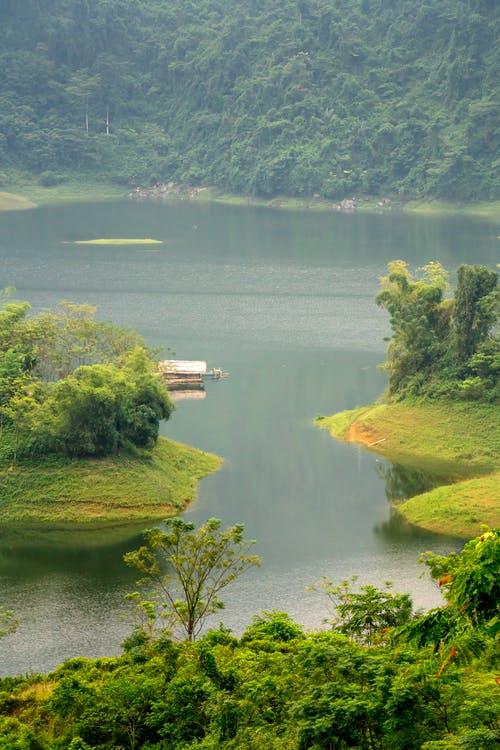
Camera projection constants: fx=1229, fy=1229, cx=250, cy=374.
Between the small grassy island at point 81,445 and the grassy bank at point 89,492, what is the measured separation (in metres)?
0.04

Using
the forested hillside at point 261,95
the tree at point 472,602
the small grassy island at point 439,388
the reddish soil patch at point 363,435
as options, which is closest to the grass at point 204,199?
the forested hillside at point 261,95

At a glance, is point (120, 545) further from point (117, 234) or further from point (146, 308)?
point (117, 234)

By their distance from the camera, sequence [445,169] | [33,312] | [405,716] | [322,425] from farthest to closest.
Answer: [445,169]
[33,312]
[322,425]
[405,716]

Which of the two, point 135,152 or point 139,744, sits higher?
point 135,152

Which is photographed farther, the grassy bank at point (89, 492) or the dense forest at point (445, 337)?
the dense forest at point (445, 337)

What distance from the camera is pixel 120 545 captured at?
43.5 metres

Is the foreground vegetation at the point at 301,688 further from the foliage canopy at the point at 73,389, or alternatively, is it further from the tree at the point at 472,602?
the foliage canopy at the point at 73,389

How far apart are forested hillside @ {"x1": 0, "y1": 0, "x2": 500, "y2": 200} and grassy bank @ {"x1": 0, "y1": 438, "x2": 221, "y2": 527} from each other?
10967 cm

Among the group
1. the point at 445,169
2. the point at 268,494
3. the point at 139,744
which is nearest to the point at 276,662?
the point at 139,744

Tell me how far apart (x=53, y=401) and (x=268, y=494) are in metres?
9.27

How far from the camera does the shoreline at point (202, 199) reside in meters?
150

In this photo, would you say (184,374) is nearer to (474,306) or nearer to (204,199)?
(474,306)

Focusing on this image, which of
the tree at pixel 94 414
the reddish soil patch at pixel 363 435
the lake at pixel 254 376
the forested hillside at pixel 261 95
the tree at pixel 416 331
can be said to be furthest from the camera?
the forested hillside at pixel 261 95

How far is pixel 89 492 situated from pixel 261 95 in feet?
434
